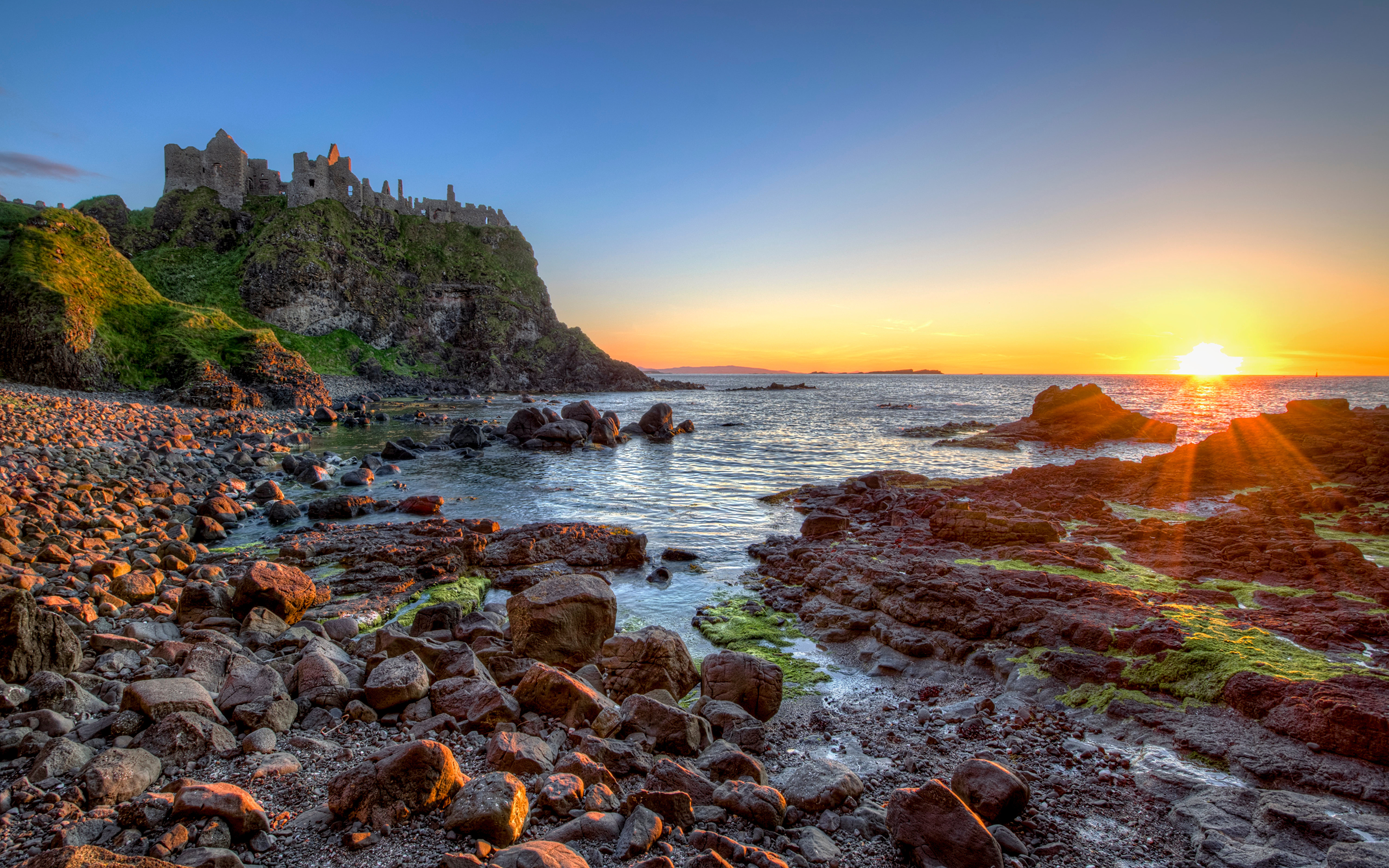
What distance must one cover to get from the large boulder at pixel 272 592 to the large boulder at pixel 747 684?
21.6ft

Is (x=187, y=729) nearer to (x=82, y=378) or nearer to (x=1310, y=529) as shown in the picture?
(x=1310, y=529)

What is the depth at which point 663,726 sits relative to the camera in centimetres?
556

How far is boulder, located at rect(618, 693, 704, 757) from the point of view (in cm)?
548

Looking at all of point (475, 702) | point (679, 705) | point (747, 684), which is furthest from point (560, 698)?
point (747, 684)

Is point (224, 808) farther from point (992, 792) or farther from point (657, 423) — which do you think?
point (657, 423)

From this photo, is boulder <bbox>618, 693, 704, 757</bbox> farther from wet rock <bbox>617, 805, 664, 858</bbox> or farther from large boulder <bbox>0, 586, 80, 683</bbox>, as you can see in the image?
large boulder <bbox>0, 586, 80, 683</bbox>

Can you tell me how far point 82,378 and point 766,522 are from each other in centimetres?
4330

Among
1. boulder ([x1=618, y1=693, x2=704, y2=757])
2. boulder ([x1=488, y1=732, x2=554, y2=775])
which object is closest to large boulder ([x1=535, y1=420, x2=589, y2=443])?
boulder ([x1=618, y1=693, x2=704, y2=757])

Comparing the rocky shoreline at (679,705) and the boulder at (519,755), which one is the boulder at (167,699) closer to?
the rocky shoreline at (679,705)

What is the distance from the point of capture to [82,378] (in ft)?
112

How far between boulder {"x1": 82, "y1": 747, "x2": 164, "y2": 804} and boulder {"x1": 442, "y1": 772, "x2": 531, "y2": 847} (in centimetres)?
227

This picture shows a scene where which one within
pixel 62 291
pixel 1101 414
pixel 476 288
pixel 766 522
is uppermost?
pixel 476 288

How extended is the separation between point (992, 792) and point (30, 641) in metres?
9.01

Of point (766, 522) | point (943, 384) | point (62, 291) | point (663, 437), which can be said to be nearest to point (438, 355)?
point (62, 291)
